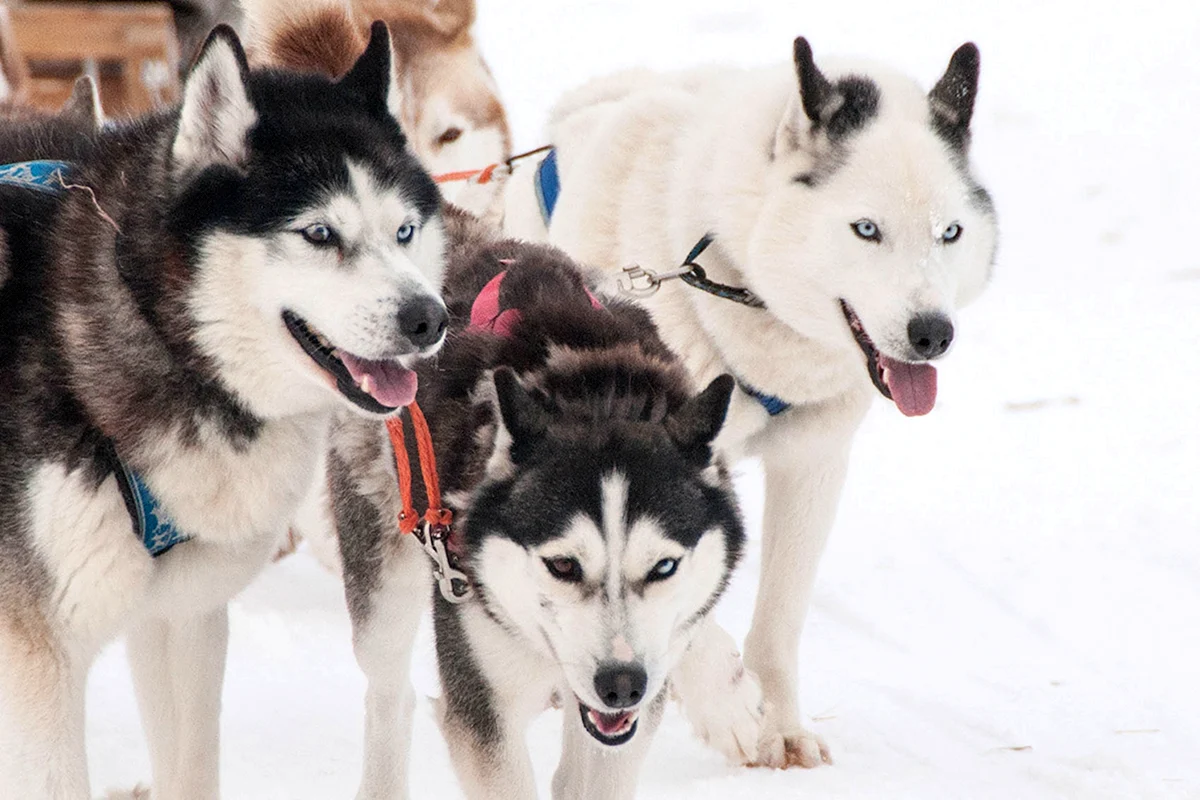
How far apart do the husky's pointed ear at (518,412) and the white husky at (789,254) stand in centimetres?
65

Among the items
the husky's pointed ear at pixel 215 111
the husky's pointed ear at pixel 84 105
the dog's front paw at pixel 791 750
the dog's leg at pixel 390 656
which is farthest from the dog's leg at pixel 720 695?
the husky's pointed ear at pixel 84 105

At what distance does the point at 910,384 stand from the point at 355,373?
4.10 ft

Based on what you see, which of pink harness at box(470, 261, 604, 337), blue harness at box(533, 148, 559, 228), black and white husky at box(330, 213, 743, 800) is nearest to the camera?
black and white husky at box(330, 213, 743, 800)

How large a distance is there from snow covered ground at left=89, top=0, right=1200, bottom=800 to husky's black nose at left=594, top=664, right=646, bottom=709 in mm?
1034

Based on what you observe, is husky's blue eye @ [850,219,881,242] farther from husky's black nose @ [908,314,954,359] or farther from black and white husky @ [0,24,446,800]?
black and white husky @ [0,24,446,800]

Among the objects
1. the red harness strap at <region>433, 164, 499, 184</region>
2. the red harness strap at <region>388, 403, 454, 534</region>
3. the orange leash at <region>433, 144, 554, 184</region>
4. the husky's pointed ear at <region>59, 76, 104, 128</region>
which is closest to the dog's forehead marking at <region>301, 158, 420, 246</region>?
the red harness strap at <region>388, 403, 454, 534</region>

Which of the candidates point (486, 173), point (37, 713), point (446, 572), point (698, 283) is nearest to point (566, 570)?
point (446, 572)

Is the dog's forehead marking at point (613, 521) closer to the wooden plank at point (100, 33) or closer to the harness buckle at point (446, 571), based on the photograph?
the harness buckle at point (446, 571)

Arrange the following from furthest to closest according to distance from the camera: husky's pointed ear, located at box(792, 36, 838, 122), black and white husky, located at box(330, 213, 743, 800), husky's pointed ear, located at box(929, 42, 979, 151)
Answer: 1. husky's pointed ear, located at box(929, 42, 979, 151)
2. husky's pointed ear, located at box(792, 36, 838, 122)
3. black and white husky, located at box(330, 213, 743, 800)

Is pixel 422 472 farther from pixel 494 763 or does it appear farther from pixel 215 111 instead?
pixel 215 111

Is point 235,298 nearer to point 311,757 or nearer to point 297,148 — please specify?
point 297,148

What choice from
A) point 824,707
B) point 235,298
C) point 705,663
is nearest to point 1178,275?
point 824,707

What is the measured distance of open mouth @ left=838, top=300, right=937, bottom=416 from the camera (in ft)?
10.0

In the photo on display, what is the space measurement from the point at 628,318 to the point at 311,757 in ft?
4.50
